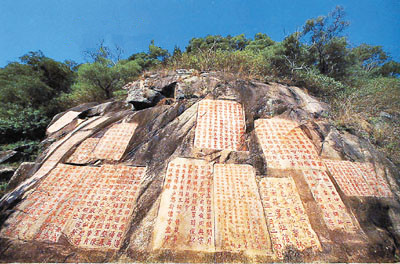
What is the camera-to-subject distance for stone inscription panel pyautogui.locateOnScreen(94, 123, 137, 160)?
3629mm

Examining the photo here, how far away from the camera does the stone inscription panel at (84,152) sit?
3.54 meters

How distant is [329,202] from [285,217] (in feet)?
3.12

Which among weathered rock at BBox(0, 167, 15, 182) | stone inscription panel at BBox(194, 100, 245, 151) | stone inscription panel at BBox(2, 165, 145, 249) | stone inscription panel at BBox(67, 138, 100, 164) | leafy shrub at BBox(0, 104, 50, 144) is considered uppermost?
leafy shrub at BBox(0, 104, 50, 144)

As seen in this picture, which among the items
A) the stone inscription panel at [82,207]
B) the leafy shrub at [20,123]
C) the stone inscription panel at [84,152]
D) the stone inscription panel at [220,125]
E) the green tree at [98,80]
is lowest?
the stone inscription panel at [82,207]

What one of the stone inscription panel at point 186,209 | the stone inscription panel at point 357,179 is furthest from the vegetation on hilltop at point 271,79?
the stone inscription panel at point 186,209

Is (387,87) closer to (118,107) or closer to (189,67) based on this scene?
(189,67)

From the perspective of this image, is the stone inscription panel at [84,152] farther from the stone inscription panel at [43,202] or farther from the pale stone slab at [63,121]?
the pale stone slab at [63,121]

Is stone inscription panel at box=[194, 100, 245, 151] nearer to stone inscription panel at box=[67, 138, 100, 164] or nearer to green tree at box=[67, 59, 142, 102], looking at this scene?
stone inscription panel at box=[67, 138, 100, 164]

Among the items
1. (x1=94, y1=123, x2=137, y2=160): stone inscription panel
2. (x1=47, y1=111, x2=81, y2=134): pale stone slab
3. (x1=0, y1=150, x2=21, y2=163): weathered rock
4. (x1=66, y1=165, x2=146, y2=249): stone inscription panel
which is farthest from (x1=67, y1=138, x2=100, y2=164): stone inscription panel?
(x1=0, y1=150, x2=21, y2=163): weathered rock

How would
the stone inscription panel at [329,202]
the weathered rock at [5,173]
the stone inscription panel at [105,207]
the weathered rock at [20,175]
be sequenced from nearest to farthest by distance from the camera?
the stone inscription panel at [105,207]
the stone inscription panel at [329,202]
the weathered rock at [20,175]
the weathered rock at [5,173]

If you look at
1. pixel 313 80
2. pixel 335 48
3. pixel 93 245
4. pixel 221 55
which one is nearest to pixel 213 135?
pixel 93 245

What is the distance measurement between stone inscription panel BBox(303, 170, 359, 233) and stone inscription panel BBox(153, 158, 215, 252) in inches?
79.1

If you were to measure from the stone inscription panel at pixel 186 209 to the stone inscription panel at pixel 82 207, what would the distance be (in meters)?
0.68

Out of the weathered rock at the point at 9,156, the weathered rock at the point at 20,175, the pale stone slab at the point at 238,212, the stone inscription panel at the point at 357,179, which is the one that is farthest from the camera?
the weathered rock at the point at 9,156
